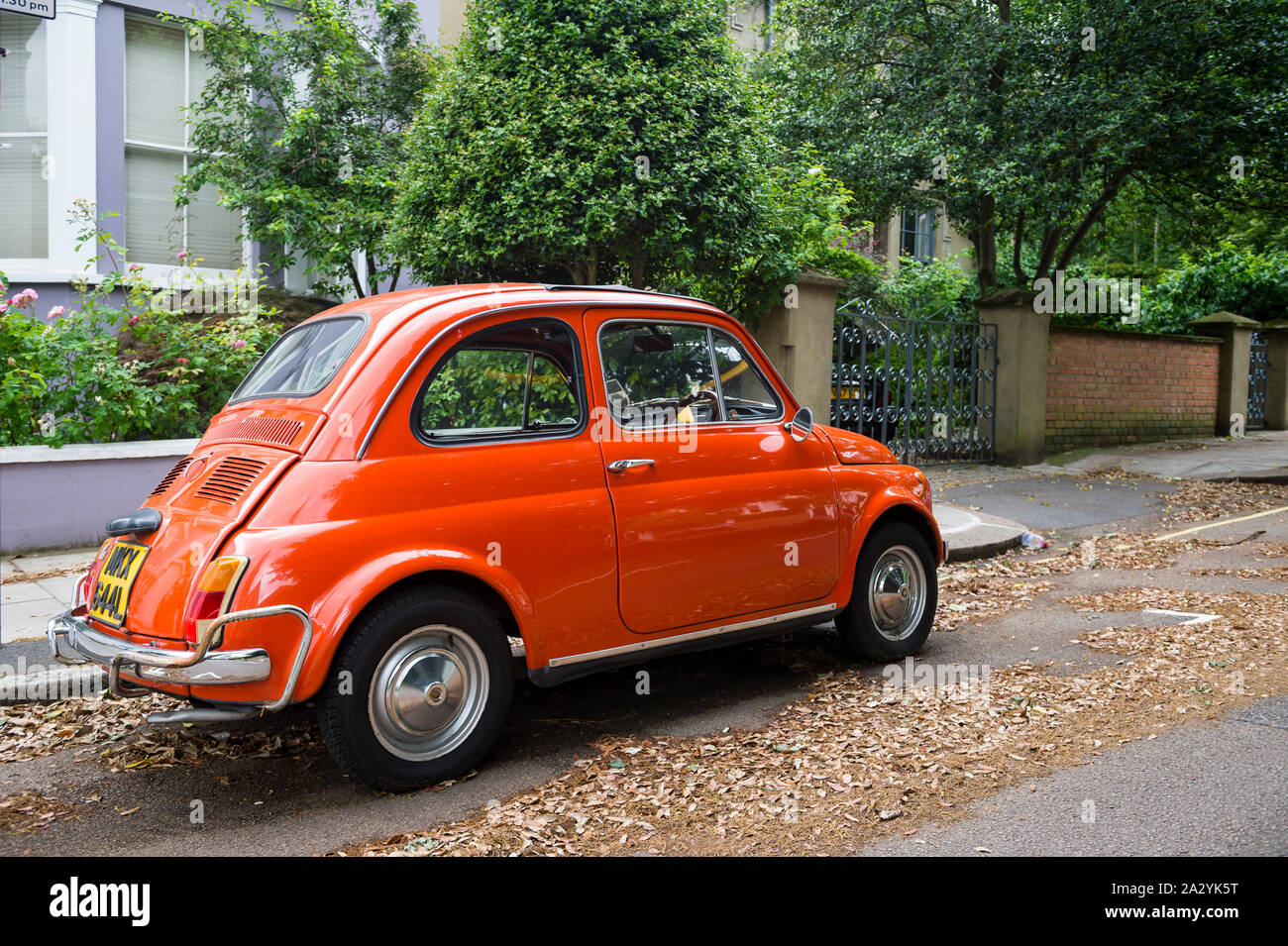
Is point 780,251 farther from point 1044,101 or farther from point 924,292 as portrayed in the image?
point 924,292

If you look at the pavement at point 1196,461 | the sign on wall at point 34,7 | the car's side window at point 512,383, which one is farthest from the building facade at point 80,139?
the pavement at point 1196,461

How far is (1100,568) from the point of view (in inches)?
347

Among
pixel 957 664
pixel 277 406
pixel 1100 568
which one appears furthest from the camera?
pixel 1100 568

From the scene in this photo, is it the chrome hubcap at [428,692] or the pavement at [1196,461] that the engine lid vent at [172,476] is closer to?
the chrome hubcap at [428,692]

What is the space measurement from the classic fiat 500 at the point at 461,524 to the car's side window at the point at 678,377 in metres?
0.01

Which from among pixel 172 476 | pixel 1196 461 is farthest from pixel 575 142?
pixel 1196 461

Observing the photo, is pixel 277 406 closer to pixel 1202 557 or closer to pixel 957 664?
pixel 957 664

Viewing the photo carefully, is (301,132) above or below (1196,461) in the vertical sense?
above

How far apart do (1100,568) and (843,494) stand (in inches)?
171

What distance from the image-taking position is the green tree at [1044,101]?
45.8 ft

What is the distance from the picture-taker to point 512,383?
15.8ft

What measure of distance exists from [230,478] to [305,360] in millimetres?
744

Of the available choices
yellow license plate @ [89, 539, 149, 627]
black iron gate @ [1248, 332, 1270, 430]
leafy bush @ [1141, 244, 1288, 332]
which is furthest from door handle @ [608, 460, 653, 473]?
leafy bush @ [1141, 244, 1288, 332]

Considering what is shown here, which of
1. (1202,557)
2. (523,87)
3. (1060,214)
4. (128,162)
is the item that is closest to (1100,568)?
A: (1202,557)
